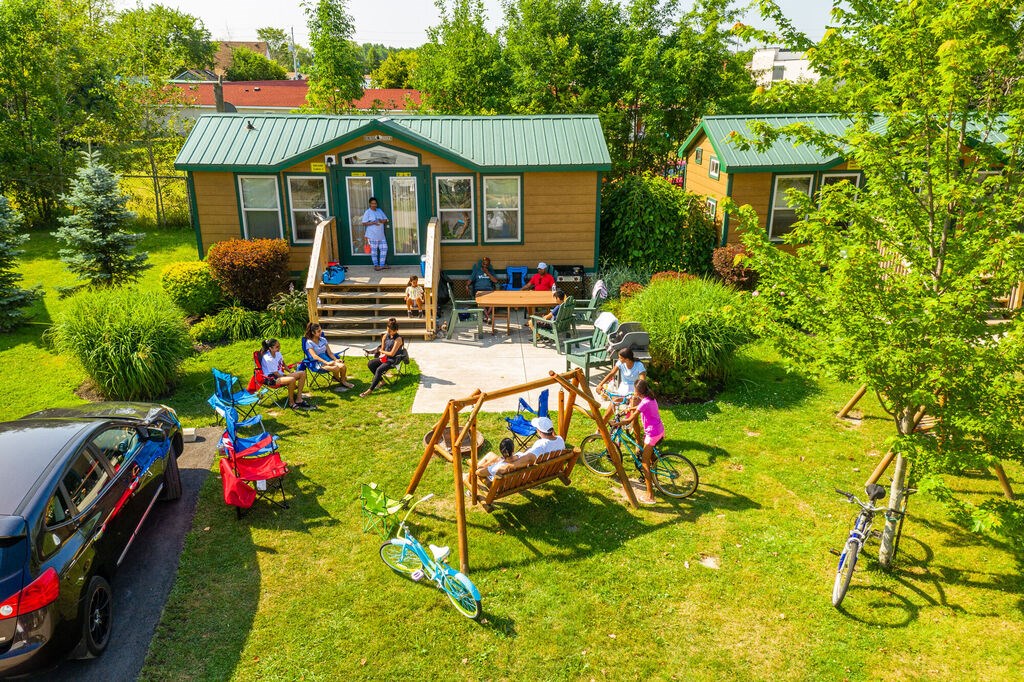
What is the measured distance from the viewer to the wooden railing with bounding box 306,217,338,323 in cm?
1512

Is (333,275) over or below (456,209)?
below

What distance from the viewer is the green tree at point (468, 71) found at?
85.1 feet

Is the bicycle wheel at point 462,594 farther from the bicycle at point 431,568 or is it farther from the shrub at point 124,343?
the shrub at point 124,343

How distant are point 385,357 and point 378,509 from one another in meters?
4.99

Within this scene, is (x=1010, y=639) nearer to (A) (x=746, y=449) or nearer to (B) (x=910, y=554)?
(B) (x=910, y=554)

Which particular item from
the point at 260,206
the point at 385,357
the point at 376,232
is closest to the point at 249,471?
the point at 385,357

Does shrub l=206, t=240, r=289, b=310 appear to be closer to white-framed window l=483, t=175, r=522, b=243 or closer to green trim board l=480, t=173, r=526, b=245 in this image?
green trim board l=480, t=173, r=526, b=245

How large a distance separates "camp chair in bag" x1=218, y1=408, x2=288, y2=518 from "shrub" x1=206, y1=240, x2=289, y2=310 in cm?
697

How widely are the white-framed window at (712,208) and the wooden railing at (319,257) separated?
10.1 metres

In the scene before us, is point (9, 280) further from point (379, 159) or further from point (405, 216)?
point (405, 216)

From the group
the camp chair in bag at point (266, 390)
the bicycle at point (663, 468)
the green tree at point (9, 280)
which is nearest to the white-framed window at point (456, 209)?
the camp chair in bag at point (266, 390)

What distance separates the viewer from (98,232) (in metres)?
16.1

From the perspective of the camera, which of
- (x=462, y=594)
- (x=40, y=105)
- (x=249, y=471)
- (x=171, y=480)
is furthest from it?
(x=40, y=105)

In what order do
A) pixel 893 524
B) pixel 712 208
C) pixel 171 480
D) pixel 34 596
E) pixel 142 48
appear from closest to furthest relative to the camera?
pixel 34 596
pixel 893 524
pixel 171 480
pixel 712 208
pixel 142 48
